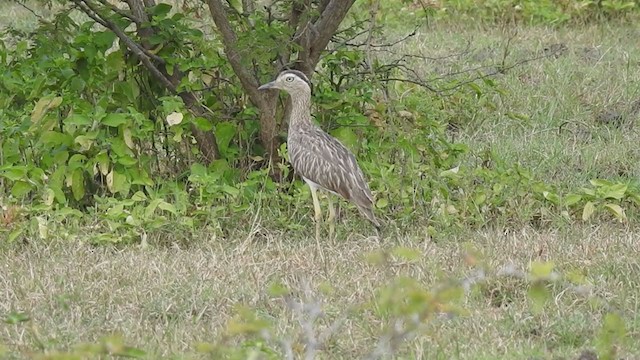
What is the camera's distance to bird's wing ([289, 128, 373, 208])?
24.2 ft

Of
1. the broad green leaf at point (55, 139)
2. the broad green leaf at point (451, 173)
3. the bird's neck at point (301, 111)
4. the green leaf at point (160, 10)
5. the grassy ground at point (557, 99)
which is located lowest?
the grassy ground at point (557, 99)

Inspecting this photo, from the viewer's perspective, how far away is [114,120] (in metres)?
7.51

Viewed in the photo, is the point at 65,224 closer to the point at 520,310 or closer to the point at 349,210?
the point at 349,210

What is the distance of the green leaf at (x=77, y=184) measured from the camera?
24.8 ft

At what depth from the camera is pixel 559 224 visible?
7527 millimetres

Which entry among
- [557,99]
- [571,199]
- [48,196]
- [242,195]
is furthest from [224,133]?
[557,99]

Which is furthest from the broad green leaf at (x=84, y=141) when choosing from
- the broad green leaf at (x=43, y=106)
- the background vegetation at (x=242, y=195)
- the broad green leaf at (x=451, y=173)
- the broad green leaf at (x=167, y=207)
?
the broad green leaf at (x=451, y=173)

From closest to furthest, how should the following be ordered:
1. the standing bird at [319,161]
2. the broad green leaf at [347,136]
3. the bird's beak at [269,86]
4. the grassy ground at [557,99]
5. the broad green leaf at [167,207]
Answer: the broad green leaf at [167,207], the standing bird at [319,161], the bird's beak at [269,86], the broad green leaf at [347,136], the grassy ground at [557,99]

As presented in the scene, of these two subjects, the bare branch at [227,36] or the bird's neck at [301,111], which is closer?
the bare branch at [227,36]

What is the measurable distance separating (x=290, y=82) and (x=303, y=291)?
72.5 inches

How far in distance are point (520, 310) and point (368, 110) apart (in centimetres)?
268

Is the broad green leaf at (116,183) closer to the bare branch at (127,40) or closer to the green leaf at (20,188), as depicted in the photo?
the green leaf at (20,188)

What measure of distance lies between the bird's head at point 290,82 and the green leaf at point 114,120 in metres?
0.79

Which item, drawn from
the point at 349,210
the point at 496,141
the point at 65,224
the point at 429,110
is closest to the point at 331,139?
the point at 349,210
